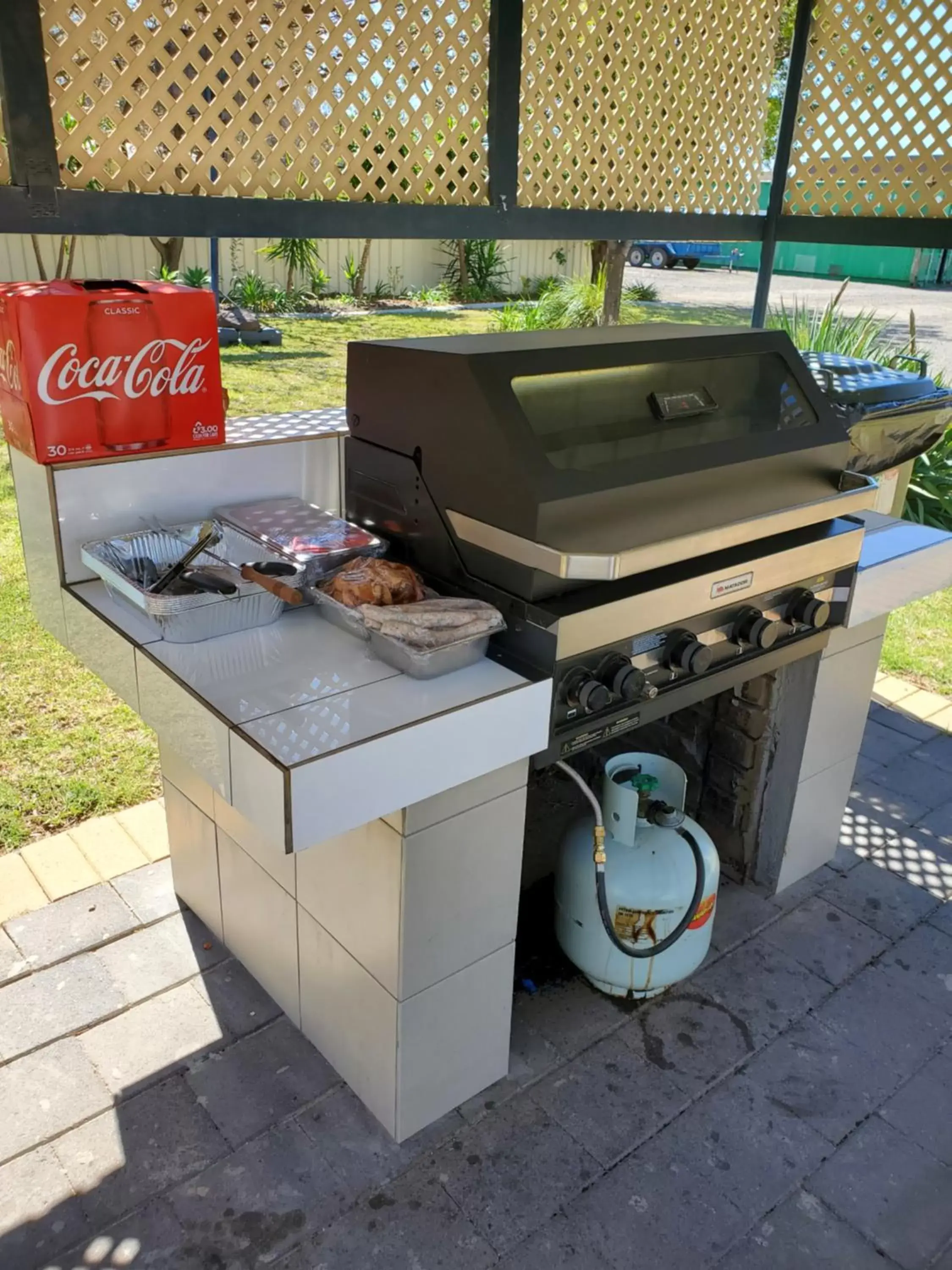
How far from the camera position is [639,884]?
2342mm

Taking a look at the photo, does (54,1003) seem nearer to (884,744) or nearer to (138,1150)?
(138,1150)

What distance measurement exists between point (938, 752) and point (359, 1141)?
2804 mm

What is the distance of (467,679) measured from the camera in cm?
171

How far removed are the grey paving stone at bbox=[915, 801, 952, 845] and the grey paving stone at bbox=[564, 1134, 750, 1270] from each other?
168 cm

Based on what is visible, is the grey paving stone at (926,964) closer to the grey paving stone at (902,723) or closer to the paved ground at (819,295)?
the grey paving stone at (902,723)

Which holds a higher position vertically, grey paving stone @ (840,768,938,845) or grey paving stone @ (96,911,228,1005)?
grey paving stone @ (840,768,938,845)

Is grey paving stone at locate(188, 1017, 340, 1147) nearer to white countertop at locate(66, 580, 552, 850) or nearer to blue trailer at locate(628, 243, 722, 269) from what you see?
white countertop at locate(66, 580, 552, 850)

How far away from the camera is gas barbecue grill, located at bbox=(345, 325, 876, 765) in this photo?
5.76ft

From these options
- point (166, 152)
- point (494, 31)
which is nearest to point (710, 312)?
point (494, 31)

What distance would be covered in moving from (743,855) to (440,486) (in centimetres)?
173

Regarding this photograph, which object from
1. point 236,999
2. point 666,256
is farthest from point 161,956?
point 666,256

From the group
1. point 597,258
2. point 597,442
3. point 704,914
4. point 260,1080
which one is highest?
point 597,258

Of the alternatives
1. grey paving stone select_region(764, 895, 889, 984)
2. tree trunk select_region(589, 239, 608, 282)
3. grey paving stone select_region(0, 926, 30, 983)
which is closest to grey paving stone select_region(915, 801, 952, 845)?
grey paving stone select_region(764, 895, 889, 984)

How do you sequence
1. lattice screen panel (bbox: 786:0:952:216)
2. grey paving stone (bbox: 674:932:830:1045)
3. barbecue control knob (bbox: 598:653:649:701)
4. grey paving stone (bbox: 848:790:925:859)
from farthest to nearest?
lattice screen panel (bbox: 786:0:952:216), grey paving stone (bbox: 848:790:925:859), grey paving stone (bbox: 674:932:830:1045), barbecue control knob (bbox: 598:653:649:701)
